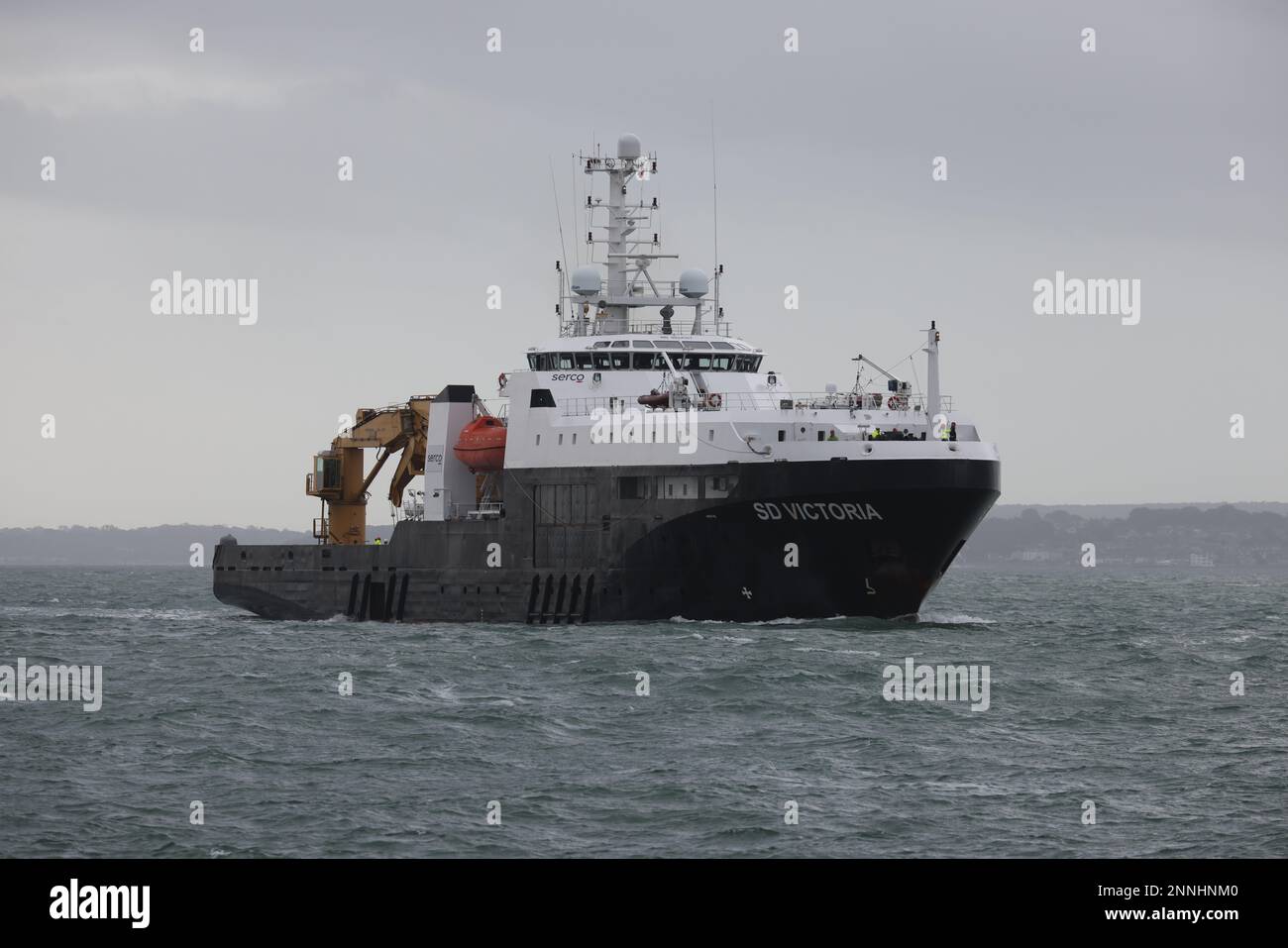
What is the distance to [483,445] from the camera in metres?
57.8

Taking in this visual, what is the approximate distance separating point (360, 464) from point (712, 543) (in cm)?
2410

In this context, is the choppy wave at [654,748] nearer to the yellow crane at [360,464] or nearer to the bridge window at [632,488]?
the bridge window at [632,488]

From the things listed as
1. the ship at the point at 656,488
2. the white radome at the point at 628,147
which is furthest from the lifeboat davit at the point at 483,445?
the white radome at the point at 628,147

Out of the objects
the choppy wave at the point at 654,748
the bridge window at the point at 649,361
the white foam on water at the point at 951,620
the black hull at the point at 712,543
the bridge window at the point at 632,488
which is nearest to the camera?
the choppy wave at the point at 654,748

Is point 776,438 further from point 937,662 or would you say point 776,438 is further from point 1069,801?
point 1069,801

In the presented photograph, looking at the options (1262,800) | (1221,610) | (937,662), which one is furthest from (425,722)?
(1221,610)

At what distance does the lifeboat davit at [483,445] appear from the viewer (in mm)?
57375

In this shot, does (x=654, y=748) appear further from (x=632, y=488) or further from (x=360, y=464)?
(x=360, y=464)

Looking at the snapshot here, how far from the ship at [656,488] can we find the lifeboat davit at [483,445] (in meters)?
0.08

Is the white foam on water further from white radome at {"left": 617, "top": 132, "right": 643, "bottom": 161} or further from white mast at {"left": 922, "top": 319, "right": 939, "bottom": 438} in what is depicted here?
white radome at {"left": 617, "top": 132, "right": 643, "bottom": 161}

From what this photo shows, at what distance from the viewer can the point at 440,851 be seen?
23219 mm

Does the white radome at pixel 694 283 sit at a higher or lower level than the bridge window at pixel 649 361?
higher

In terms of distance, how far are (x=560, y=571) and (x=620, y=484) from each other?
3.84 m

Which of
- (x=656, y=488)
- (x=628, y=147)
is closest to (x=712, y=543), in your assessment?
→ (x=656, y=488)
